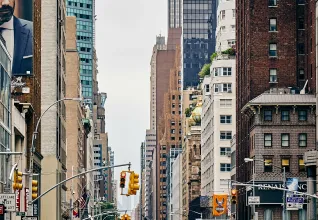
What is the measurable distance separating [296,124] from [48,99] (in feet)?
85.5

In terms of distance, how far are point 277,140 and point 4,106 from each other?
52.2 m

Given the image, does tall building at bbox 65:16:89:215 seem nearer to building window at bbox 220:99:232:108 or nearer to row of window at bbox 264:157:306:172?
building window at bbox 220:99:232:108

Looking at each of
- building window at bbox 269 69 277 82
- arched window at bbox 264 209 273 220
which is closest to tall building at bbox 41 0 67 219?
arched window at bbox 264 209 273 220

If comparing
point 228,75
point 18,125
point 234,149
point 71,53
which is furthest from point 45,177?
point 71,53

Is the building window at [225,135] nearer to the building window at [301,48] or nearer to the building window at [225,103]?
the building window at [225,103]

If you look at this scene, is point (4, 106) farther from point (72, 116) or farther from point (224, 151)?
point (72, 116)

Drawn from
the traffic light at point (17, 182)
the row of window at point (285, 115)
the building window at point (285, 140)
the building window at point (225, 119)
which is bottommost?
the traffic light at point (17, 182)

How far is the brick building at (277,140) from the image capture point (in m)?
124

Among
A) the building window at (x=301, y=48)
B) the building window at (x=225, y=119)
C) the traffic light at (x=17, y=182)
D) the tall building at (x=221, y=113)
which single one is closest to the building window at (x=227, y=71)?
the tall building at (x=221, y=113)

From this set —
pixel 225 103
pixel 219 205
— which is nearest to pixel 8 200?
pixel 219 205

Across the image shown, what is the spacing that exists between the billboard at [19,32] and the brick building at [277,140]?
32413mm

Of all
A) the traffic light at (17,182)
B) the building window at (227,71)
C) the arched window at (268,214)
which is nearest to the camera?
the traffic light at (17,182)

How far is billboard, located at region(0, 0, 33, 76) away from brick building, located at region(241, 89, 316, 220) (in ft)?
106

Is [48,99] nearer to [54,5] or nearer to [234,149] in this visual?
[54,5]
